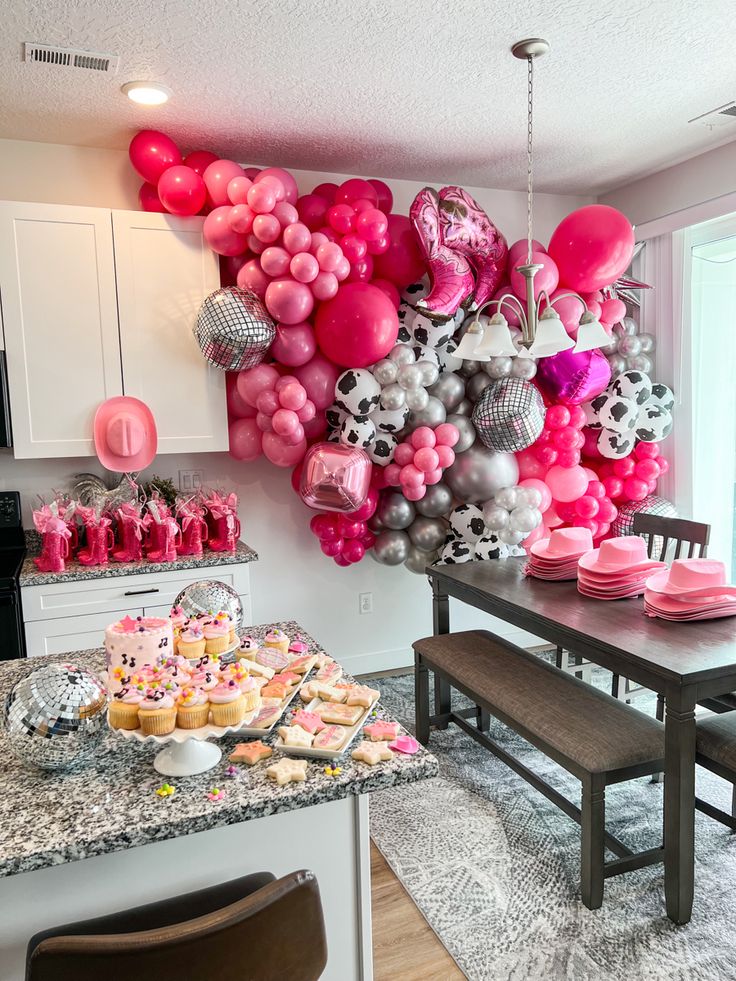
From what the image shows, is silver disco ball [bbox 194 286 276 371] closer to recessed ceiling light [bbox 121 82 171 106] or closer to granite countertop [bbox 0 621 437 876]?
recessed ceiling light [bbox 121 82 171 106]

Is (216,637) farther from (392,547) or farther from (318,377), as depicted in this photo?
(392,547)

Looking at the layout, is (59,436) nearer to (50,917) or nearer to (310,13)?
(310,13)

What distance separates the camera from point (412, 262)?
3264mm

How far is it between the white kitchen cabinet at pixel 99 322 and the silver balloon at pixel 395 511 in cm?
88

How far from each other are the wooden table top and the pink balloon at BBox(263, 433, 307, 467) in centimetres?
84

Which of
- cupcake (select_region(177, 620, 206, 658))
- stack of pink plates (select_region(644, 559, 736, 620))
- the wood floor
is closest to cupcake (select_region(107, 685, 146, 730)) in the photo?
cupcake (select_region(177, 620, 206, 658))

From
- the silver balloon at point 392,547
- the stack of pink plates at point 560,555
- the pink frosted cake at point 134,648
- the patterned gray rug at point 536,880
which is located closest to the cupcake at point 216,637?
the pink frosted cake at point 134,648

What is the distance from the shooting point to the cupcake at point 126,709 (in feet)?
4.00

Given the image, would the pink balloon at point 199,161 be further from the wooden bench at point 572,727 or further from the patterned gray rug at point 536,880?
the patterned gray rug at point 536,880

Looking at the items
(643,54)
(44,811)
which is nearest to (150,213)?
(643,54)

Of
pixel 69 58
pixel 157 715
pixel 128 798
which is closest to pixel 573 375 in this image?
pixel 69 58

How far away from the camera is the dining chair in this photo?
2.68 ft

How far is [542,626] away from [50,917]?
167 centimetres

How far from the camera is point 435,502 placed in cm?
339
